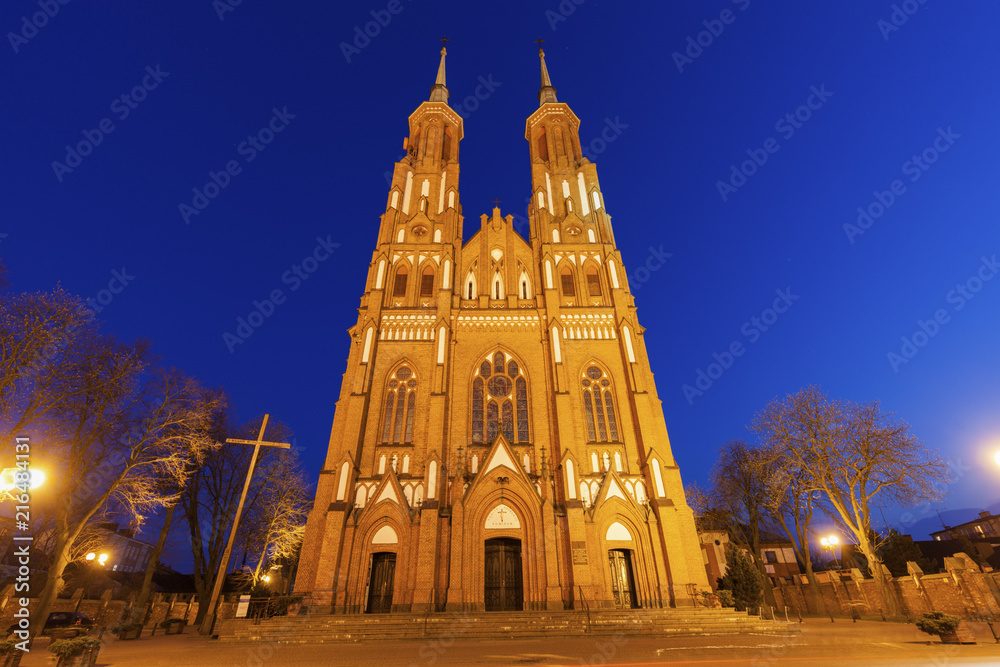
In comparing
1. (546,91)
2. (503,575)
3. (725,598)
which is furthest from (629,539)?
(546,91)

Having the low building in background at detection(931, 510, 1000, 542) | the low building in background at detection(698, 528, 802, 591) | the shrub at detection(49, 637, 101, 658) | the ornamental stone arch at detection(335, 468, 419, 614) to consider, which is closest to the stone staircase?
the ornamental stone arch at detection(335, 468, 419, 614)

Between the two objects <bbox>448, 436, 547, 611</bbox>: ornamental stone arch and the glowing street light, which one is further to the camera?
<bbox>448, 436, 547, 611</bbox>: ornamental stone arch

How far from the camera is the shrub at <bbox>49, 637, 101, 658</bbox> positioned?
9773mm

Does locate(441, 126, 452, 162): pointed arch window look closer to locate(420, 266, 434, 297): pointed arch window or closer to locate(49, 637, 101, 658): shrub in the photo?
locate(420, 266, 434, 297): pointed arch window

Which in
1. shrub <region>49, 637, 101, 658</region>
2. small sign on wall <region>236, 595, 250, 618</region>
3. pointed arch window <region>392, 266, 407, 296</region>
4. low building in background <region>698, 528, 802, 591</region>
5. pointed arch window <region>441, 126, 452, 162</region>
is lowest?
shrub <region>49, 637, 101, 658</region>

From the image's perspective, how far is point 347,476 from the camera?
21.1m

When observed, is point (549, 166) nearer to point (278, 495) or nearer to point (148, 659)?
point (278, 495)

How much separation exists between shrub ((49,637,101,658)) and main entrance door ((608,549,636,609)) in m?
17.5

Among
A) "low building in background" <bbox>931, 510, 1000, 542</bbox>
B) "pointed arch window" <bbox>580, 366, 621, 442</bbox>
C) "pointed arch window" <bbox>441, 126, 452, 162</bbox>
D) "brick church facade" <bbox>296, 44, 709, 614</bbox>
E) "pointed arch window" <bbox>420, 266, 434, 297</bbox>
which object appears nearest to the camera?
"brick church facade" <bbox>296, 44, 709, 614</bbox>

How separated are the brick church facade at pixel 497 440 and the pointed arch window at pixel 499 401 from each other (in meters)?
0.08

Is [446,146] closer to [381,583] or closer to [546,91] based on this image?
[546,91]

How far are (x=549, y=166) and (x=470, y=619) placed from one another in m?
29.5

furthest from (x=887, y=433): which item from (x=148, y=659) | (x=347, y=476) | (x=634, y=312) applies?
(x=148, y=659)

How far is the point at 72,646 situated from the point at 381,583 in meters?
11.8
